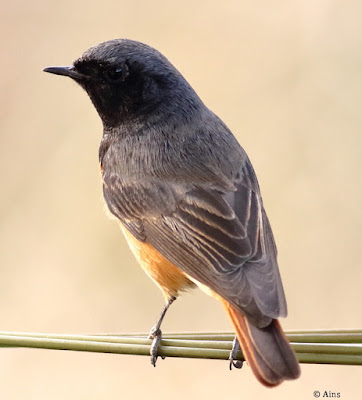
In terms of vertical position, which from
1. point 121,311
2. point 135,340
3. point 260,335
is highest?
point 135,340

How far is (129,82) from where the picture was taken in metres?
5.13

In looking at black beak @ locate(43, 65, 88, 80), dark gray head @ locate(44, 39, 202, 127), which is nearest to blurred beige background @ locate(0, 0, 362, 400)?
dark gray head @ locate(44, 39, 202, 127)

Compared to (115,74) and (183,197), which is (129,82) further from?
(183,197)

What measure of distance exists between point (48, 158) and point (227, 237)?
3.58m

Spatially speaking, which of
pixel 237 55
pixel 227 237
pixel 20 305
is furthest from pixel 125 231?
pixel 237 55

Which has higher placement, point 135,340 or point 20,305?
point 135,340

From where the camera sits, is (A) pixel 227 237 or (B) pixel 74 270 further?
→ (B) pixel 74 270

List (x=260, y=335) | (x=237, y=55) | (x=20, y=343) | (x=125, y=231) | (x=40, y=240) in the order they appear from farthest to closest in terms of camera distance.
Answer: (x=237, y=55)
(x=40, y=240)
(x=125, y=231)
(x=260, y=335)
(x=20, y=343)

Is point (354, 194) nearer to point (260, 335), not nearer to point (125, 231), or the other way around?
point (125, 231)

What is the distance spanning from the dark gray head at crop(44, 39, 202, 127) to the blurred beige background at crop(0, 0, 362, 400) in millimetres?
1798

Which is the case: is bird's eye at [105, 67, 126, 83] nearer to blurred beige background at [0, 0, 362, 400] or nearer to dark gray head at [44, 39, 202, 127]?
dark gray head at [44, 39, 202, 127]

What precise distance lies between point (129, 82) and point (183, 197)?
91 cm

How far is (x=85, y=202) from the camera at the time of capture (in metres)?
7.43

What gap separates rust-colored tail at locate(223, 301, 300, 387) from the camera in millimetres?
3438
